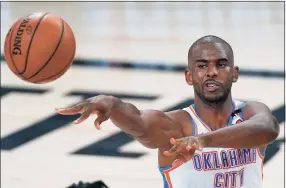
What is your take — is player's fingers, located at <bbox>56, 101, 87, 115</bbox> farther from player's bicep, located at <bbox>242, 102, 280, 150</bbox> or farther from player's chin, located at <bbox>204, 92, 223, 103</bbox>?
player's bicep, located at <bbox>242, 102, 280, 150</bbox>

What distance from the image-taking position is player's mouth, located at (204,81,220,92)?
5.20 m

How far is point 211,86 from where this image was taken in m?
5.22

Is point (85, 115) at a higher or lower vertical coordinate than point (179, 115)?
higher

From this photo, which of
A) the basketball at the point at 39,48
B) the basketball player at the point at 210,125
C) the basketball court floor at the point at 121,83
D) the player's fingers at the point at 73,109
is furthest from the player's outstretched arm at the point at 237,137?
the basketball court floor at the point at 121,83

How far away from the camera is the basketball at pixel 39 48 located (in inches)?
241

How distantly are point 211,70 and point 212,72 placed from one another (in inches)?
1.1

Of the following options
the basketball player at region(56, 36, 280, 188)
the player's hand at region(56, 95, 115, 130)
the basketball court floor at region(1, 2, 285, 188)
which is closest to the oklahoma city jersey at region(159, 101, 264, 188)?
the basketball player at region(56, 36, 280, 188)

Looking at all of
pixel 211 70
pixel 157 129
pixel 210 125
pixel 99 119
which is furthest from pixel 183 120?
pixel 99 119

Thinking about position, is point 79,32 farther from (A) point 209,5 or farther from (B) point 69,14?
(A) point 209,5

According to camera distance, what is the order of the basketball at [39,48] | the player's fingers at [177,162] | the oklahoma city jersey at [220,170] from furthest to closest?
the basketball at [39,48] < the oklahoma city jersey at [220,170] < the player's fingers at [177,162]

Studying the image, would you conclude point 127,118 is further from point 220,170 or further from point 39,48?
point 39,48

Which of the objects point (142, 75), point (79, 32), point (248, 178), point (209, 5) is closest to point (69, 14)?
point (79, 32)

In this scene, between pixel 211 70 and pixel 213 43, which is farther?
pixel 213 43

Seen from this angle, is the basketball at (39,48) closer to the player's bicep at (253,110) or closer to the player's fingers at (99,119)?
the player's bicep at (253,110)
